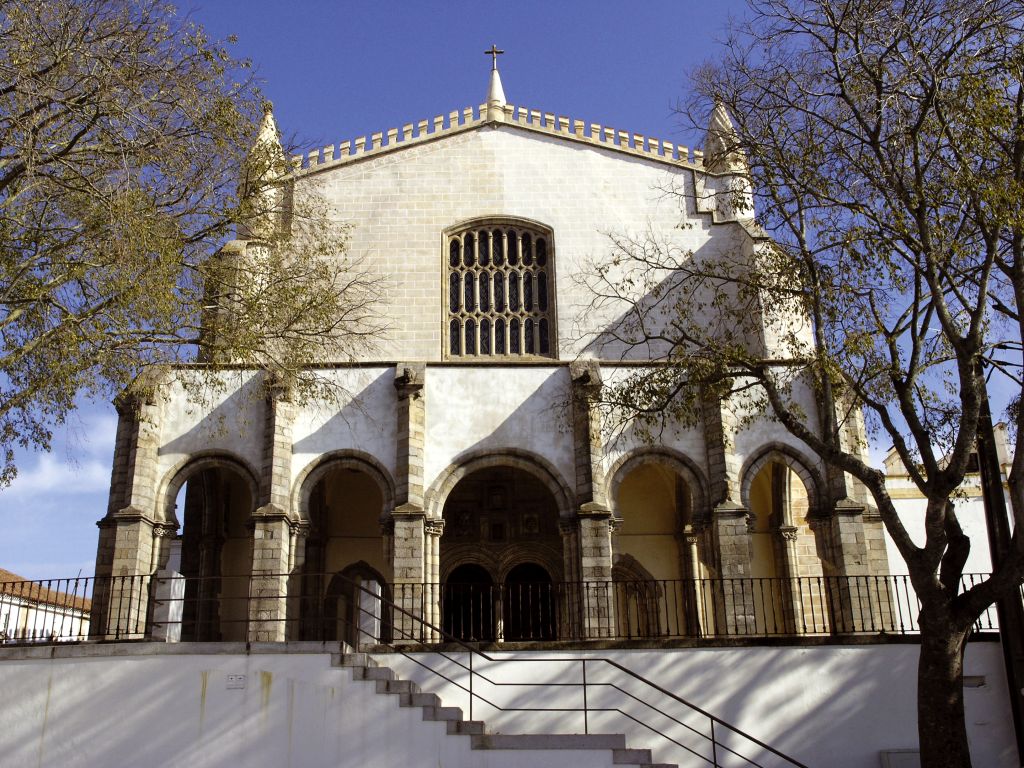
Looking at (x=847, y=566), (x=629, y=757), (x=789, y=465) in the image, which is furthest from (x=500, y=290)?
(x=629, y=757)

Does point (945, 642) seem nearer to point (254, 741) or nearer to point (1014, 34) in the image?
point (1014, 34)

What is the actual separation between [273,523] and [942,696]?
11130mm

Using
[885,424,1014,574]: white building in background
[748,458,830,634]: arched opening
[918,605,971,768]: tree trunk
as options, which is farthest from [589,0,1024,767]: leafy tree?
[885,424,1014,574]: white building in background

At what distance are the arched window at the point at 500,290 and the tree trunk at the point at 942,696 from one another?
42.1 ft

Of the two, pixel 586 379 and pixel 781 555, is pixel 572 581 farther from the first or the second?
pixel 781 555

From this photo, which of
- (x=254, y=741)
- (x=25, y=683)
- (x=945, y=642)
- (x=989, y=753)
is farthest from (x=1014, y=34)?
(x=25, y=683)

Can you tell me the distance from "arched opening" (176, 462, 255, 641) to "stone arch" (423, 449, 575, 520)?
14.5 ft

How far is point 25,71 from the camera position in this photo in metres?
11.5

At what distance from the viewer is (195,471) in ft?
63.7

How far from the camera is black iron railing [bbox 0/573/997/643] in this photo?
50.4 ft

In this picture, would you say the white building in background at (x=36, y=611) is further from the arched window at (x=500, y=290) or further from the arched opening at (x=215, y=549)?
the arched window at (x=500, y=290)

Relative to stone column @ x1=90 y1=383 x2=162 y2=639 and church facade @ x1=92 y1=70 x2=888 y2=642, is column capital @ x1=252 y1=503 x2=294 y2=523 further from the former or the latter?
stone column @ x1=90 y1=383 x2=162 y2=639

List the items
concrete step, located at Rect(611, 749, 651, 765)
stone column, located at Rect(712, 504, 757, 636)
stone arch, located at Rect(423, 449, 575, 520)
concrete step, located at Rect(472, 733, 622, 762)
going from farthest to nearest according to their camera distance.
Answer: stone arch, located at Rect(423, 449, 575, 520) → stone column, located at Rect(712, 504, 757, 636) → concrete step, located at Rect(472, 733, 622, 762) → concrete step, located at Rect(611, 749, 651, 765)

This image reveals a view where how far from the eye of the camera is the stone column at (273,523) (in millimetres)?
17750
